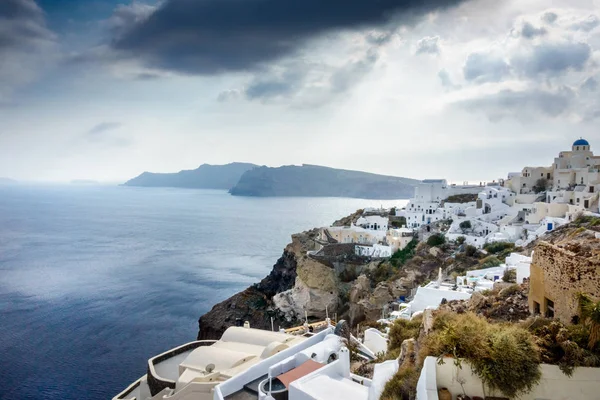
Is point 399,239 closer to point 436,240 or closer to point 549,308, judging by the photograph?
point 436,240

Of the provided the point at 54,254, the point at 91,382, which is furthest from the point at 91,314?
the point at 54,254

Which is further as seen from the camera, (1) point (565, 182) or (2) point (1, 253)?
(2) point (1, 253)

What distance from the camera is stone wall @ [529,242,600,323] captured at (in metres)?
6.03

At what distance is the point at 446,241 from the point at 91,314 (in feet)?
97.9

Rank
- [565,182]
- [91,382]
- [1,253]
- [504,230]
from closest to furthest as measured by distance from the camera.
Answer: [91,382], [504,230], [565,182], [1,253]

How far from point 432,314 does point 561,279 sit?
2189 millimetres

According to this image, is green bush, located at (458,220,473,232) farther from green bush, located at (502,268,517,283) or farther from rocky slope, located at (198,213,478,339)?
green bush, located at (502,268,517,283)

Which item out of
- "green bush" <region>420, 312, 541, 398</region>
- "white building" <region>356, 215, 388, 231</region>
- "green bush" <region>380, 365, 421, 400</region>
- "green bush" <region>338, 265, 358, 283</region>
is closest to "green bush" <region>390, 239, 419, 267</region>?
"green bush" <region>338, 265, 358, 283</region>

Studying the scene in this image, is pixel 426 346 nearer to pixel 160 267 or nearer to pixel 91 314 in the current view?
pixel 91 314

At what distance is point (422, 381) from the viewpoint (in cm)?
566

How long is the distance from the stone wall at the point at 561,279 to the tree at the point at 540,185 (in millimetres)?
30800

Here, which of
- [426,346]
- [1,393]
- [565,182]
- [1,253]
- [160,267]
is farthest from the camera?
[1,253]

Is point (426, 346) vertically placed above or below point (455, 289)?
above

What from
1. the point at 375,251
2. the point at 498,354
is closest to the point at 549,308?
the point at 498,354
